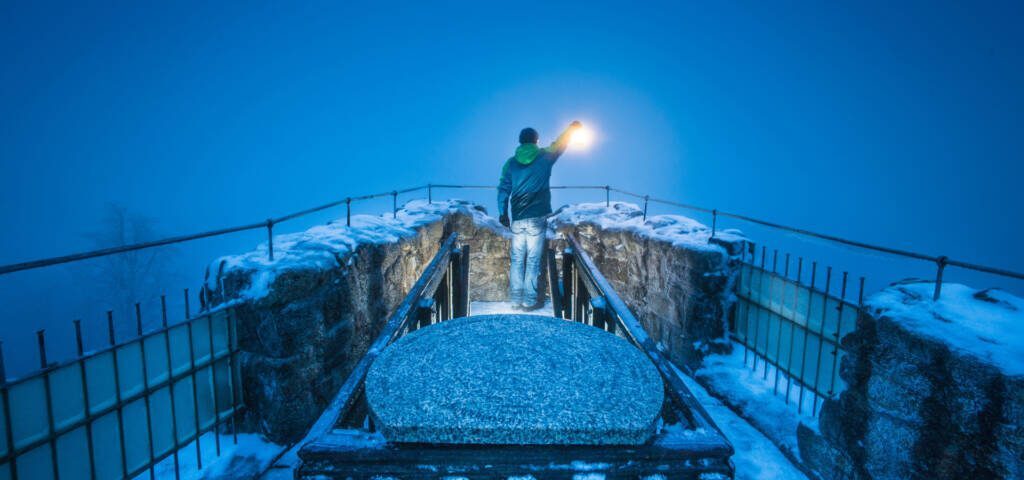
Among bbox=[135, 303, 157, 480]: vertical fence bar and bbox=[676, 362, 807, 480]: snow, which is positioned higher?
bbox=[135, 303, 157, 480]: vertical fence bar

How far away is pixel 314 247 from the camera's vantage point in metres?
4.00

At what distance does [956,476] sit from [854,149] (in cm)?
15806

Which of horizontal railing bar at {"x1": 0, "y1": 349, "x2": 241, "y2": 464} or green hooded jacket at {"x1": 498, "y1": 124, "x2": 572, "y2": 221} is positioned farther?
green hooded jacket at {"x1": 498, "y1": 124, "x2": 572, "y2": 221}

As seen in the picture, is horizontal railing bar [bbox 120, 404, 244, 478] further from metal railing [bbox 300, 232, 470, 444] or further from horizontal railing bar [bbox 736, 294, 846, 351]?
horizontal railing bar [bbox 736, 294, 846, 351]

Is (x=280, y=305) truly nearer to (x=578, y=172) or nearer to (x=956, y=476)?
(x=956, y=476)

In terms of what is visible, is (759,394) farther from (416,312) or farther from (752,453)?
(416,312)

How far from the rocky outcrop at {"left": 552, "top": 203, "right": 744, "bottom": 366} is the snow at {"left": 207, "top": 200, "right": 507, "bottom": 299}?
3016 mm

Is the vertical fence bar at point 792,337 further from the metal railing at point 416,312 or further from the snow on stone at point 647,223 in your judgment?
the metal railing at point 416,312

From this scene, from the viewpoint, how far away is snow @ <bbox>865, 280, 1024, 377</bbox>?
2.04m

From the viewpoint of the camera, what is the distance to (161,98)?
136750 mm

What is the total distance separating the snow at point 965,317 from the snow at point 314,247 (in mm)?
4046

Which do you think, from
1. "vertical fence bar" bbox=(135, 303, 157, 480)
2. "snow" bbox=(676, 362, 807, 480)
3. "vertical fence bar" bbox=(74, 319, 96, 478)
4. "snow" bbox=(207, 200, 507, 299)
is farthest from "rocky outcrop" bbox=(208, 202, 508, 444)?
"snow" bbox=(676, 362, 807, 480)

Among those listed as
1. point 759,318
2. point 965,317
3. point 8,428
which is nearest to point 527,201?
point 759,318

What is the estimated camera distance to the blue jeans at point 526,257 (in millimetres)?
5691
